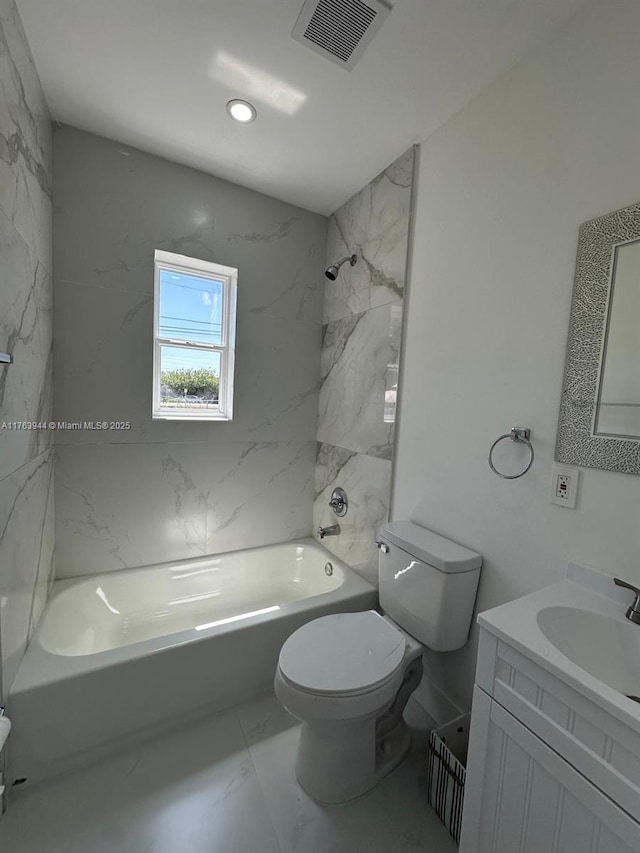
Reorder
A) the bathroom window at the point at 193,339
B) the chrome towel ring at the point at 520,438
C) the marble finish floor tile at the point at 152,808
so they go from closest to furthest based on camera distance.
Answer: the marble finish floor tile at the point at 152,808, the chrome towel ring at the point at 520,438, the bathroom window at the point at 193,339

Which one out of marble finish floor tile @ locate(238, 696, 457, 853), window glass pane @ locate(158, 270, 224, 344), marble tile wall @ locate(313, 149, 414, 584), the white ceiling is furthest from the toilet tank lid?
the white ceiling

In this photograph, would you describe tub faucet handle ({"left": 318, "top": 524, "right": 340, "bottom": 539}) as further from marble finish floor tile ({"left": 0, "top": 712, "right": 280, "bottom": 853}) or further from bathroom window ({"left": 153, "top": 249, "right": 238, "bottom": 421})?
marble finish floor tile ({"left": 0, "top": 712, "right": 280, "bottom": 853})

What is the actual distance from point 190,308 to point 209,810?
2.24 meters

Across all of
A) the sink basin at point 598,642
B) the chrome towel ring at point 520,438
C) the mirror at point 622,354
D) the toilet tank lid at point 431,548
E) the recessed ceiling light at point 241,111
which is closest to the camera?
the sink basin at point 598,642

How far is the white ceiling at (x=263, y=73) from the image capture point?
1186 millimetres

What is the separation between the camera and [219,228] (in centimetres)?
211

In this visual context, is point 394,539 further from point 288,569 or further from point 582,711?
point 288,569

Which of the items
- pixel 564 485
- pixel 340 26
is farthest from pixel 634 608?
pixel 340 26

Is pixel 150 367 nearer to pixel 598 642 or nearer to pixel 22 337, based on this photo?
pixel 22 337

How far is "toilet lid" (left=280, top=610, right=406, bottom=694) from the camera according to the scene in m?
1.18

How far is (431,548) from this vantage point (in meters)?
1.46

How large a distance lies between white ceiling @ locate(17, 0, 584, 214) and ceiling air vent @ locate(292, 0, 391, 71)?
38 mm

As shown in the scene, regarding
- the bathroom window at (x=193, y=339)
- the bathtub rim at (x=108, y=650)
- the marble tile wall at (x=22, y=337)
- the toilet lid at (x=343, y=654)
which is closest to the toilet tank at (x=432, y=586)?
the toilet lid at (x=343, y=654)

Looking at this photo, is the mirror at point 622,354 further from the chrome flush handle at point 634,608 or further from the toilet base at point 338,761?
the toilet base at point 338,761
